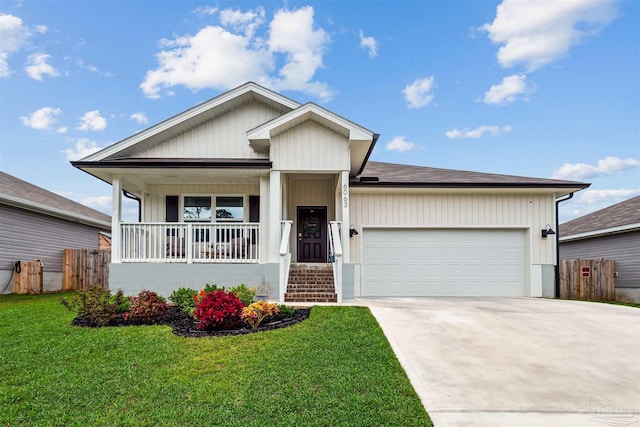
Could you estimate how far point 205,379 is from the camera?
441 cm

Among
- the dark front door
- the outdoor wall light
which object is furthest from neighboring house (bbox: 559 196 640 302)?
the dark front door

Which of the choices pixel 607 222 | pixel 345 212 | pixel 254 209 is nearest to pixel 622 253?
pixel 607 222

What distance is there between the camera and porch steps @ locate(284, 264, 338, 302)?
30.9 ft

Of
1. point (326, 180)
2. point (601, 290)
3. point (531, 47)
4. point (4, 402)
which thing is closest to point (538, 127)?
point (531, 47)

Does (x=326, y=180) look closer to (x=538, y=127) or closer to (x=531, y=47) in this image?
(x=531, y=47)

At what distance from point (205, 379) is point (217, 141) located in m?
8.78

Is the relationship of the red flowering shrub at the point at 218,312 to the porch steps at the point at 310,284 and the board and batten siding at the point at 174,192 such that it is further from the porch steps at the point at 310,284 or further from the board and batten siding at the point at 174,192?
the board and batten siding at the point at 174,192

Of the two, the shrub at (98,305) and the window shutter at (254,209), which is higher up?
the window shutter at (254,209)

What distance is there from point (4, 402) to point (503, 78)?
2017cm

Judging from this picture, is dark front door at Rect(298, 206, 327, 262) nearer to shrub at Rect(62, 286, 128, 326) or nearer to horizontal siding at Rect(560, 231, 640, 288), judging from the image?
shrub at Rect(62, 286, 128, 326)

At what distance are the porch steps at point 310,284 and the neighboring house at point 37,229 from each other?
9748 mm

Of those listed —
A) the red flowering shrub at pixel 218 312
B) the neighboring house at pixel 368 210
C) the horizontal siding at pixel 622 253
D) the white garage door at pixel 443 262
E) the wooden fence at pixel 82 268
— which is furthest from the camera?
the wooden fence at pixel 82 268

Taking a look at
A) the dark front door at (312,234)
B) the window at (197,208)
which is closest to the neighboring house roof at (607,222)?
the dark front door at (312,234)

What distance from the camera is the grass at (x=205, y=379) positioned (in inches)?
141
